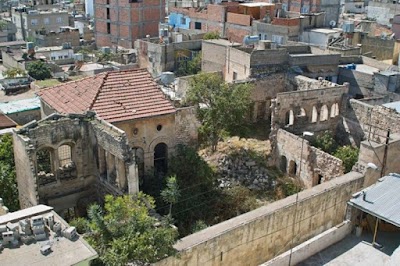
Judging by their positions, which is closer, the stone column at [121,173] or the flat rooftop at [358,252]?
the flat rooftop at [358,252]

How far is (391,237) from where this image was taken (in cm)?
2245

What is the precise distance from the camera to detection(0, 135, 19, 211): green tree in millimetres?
23938

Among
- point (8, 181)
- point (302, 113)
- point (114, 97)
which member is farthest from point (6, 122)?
point (302, 113)

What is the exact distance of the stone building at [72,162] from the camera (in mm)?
21297

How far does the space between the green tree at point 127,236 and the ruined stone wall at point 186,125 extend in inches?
519

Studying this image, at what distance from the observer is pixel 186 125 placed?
30547 millimetres

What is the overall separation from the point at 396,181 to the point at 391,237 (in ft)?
8.40

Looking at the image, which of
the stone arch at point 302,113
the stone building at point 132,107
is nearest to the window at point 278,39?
the stone arch at point 302,113

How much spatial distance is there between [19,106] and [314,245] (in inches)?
878

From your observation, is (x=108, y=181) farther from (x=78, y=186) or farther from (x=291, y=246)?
(x=291, y=246)

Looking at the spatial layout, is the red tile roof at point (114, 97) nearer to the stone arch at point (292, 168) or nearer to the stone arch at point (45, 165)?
the stone arch at point (45, 165)

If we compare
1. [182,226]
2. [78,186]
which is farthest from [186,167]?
[78,186]

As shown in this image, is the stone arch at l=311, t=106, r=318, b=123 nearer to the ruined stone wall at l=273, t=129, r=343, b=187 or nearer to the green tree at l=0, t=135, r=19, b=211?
the ruined stone wall at l=273, t=129, r=343, b=187

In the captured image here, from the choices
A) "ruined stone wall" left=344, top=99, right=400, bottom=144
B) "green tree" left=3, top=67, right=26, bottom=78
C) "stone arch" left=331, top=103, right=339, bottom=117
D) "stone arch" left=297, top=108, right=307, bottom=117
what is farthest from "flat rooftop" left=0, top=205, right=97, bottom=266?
"green tree" left=3, top=67, right=26, bottom=78
